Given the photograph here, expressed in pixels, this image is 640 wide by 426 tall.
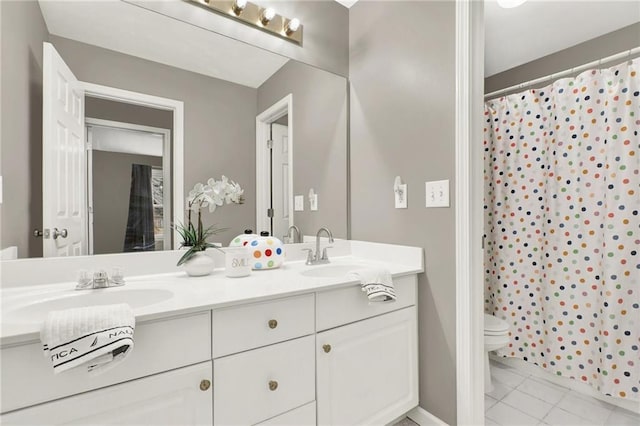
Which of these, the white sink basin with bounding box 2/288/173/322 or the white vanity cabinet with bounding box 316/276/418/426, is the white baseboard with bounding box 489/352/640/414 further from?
the white sink basin with bounding box 2/288/173/322

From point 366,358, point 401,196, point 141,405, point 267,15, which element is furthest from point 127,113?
point 366,358

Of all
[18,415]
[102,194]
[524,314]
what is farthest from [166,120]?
[524,314]

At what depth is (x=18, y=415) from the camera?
2.26 feet

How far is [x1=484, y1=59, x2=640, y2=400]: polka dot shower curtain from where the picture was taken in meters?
1.73

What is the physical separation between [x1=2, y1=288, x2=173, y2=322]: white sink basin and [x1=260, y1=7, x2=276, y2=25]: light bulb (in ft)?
4.90

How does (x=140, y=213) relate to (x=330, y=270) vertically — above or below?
above

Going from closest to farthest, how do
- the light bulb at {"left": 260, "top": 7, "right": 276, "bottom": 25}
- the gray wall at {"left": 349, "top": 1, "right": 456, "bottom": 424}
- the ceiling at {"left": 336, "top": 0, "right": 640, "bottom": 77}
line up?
the gray wall at {"left": 349, "top": 1, "right": 456, "bottom": 424}, the light bulb at {"left": 260, "top": 7, "right": 276, "bottom": 25}, the ceiling at {"left": 336, "top": 0, "right": 640, "bottom": 77}

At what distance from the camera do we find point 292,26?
5.67ft

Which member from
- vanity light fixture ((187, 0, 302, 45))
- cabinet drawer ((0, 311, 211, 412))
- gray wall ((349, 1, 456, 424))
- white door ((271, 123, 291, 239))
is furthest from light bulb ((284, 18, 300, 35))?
cabinet drawer ((0, 311, 211, 412))

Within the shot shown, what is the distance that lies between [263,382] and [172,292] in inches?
17.6

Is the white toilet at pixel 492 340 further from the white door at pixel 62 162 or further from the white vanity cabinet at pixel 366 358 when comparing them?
the white door at pixel 62 162

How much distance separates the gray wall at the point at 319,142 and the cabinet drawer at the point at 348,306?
25.0 inches

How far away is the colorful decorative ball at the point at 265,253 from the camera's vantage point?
1492 mm

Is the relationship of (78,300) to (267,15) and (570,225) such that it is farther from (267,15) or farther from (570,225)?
(570,225)
